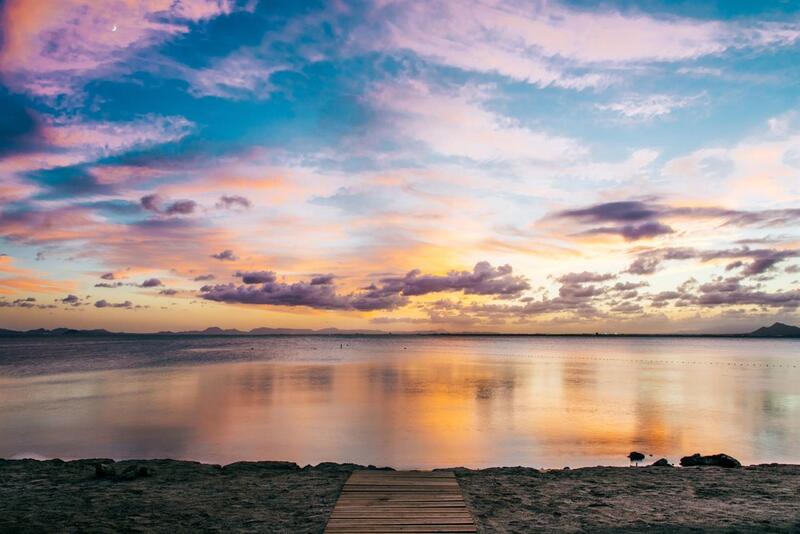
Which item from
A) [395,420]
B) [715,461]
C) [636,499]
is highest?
[636,499]

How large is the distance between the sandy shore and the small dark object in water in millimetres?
6253

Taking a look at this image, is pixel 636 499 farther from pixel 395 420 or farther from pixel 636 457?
pixel 395 420

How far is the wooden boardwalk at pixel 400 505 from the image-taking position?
30.6ft

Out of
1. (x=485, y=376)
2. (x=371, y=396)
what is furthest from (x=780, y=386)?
(x=371, y=396)

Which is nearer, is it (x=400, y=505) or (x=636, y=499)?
(x=400, y=505)

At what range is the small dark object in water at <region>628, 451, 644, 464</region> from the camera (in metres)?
21.7

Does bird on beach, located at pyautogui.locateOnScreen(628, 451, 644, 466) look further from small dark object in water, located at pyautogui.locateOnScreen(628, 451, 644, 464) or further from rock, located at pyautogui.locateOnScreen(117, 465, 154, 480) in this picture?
rock, located at pyautogui.locateOnScreen(117, 465, 154, 480)

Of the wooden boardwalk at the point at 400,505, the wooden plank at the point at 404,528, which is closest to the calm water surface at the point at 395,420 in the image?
the wooden boardwalk at the point at 400,505

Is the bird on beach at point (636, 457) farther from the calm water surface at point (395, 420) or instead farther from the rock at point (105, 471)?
the rock at point (105, 471)

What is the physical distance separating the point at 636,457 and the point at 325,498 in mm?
15395

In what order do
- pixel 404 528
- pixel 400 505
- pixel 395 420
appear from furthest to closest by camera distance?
1. pixel 395 420
2. pixel 400 505
3. pixel 404 528

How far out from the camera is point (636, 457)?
71.9 ft

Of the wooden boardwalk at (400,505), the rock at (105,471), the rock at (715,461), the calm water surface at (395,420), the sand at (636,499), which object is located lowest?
the calm water surface at (395,420)

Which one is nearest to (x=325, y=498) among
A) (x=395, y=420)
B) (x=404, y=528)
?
(x=404, y=528)
